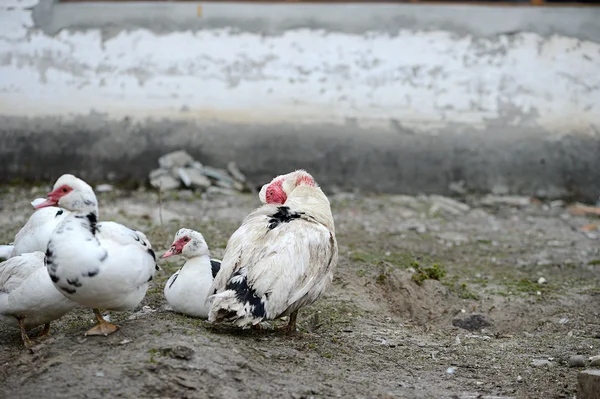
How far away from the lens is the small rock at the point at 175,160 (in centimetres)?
955

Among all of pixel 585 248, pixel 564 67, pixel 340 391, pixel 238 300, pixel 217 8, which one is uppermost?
pixel 217 8

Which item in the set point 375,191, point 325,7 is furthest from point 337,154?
point 325,7

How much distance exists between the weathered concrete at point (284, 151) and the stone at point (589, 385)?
19.4 ft

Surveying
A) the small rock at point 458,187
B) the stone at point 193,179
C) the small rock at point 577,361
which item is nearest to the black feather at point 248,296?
the small rock at point 577,361

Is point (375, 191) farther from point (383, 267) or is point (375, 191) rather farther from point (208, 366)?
point (208, 366)

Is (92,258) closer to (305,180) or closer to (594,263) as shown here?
(305,180)

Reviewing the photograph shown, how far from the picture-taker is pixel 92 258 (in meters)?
4.18

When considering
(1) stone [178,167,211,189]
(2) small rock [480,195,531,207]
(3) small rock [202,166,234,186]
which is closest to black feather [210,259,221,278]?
(1) stone [178,167,211,189]

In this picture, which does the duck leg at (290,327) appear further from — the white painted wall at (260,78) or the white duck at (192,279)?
the white painted wall at (260,78)

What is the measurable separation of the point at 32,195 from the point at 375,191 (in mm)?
4032

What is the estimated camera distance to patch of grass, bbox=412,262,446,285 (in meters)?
6.22

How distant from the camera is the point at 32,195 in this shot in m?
9.21

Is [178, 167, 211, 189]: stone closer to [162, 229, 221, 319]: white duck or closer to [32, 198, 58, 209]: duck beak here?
[162, 229, 221, 319]: white duck

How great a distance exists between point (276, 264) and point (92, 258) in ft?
3.47
